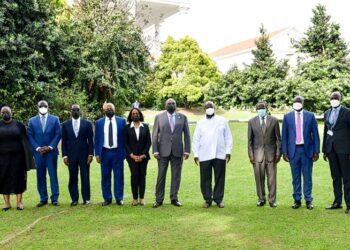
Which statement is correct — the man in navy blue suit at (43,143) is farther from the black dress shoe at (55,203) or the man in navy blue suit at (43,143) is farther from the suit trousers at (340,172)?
the suit trousers at (340,172)

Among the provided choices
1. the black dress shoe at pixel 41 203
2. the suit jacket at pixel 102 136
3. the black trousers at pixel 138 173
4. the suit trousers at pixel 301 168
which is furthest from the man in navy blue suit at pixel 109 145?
the suit trousers at pixel 301 168

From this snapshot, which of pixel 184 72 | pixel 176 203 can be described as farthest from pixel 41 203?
pixel 184 72

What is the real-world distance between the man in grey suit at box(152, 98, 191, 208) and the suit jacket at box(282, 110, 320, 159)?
1.80 metres

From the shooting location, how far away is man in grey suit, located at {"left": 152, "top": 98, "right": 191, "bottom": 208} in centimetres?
907

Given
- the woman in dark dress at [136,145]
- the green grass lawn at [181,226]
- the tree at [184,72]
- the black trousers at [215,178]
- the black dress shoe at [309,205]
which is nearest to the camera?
the green grass lawn at [181,226]

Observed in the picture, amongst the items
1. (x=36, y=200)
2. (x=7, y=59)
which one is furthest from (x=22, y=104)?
(x=36, y=200)

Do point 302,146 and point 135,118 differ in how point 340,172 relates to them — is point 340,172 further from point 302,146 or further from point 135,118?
point 135,118

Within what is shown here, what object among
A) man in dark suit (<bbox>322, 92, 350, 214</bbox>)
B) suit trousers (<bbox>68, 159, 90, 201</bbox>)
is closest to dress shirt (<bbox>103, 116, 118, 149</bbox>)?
suit trousers (<bbox>68, 159, 90, 201</bbox>)

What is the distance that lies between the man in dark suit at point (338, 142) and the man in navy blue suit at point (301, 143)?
0.77 ft

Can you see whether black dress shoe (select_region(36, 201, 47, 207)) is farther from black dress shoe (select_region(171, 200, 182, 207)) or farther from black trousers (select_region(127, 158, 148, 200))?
black dress shoe (select_region(171, 200, 182, 207))

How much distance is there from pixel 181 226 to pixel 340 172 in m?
3.09

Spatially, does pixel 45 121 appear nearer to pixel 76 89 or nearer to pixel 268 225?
pixel 268 225

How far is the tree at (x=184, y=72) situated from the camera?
4628cm

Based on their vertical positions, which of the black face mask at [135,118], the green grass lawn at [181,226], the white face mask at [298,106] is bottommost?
the green grass lawn at [181,226]
